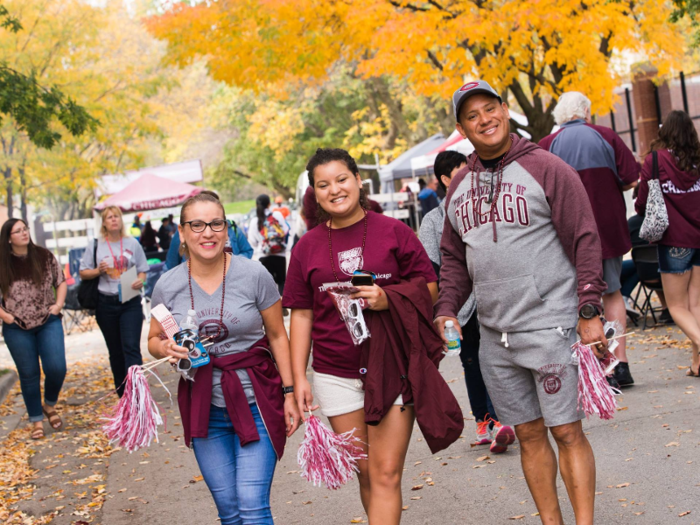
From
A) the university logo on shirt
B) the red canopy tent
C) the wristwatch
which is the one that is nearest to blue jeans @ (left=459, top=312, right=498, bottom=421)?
the university logo on shirt

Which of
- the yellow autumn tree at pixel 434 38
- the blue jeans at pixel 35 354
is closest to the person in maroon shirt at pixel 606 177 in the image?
the yellow autumn tree at pixel 434 38

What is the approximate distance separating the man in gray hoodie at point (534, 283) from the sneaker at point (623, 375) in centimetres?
350

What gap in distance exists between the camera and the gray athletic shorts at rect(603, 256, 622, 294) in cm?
694

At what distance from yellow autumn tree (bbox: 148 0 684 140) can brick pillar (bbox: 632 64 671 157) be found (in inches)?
84.6

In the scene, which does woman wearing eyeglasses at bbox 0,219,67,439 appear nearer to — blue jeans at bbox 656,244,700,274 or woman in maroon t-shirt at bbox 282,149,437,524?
woman in maroon t-shirt at bbox 282,149,437,524

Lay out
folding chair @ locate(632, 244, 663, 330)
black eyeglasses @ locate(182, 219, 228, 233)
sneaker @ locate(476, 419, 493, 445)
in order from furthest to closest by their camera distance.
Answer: folding chair @ locate(632, 244, 663, 330) → sneaker @ locate(476, 419, 493, 445) → black eyeglasses @ locate(182, 219, 228, 233)

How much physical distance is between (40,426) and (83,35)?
21.3 meters

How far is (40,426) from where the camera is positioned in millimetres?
8438

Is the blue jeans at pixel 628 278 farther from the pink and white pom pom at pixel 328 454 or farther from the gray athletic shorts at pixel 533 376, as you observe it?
the pink and white pom pom at pixel 328 454

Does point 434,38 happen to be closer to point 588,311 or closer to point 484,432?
point 484,432

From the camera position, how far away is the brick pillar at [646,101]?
18.0m

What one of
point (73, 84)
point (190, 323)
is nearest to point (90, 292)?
point (190, 323)

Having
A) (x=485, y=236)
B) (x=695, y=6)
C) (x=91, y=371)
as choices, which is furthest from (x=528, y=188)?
(x=91, y=371)

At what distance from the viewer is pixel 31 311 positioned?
27.3 feet
